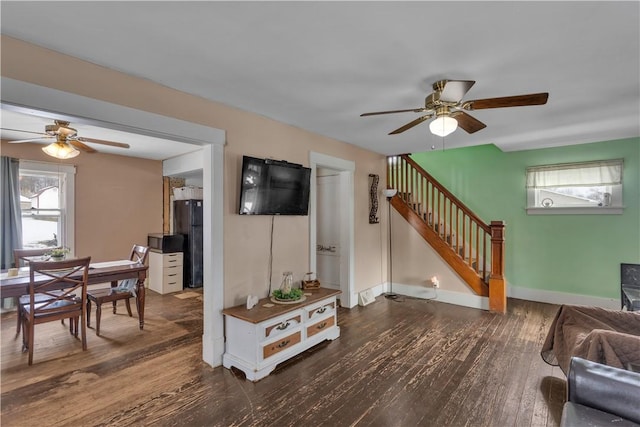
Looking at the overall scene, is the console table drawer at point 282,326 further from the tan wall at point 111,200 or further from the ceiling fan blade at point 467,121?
the tan wall at point 111,200

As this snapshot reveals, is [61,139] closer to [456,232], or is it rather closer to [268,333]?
[268,333]

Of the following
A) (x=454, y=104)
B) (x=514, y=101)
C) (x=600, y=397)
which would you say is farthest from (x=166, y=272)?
(x=600, y=397)

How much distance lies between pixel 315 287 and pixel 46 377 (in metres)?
2.54

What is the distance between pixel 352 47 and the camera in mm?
1864

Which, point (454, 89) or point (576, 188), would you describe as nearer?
point (454, 89)

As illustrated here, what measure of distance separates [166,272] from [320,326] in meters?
3.49

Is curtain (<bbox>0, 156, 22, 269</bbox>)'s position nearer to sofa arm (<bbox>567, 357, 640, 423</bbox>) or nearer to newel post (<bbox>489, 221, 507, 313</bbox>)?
sofa arm (<bbox>567, 357, 640, 423</bbox>)

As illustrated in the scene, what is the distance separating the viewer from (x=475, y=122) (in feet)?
8.28

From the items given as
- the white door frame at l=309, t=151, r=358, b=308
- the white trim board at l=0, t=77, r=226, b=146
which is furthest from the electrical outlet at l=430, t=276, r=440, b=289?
the white trim board at l=0, t=77, r=226, b=146

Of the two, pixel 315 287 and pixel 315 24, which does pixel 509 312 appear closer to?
pixel 315 287

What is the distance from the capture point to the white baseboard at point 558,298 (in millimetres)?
4219

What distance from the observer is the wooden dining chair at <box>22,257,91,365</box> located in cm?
276

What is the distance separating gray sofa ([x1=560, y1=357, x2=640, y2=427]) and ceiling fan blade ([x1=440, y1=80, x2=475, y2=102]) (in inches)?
67.3

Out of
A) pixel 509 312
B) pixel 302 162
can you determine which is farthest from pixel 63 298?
pixel 509 312
